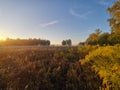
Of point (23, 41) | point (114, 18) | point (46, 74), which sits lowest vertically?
point (46, 74)

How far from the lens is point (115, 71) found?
10.6 metres

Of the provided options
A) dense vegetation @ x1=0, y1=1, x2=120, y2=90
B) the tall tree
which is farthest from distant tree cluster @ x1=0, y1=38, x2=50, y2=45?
dense vegetation @ x1=0, y1=1, x2=120, y2=90

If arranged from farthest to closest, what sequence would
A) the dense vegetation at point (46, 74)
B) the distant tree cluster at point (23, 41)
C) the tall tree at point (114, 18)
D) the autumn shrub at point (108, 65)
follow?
the distant tree cluster at point (23, 41) → the tall tree at point (114, 18) → the dense vegetation at point (46, 74) → the autumn shrub at point (108, 65)

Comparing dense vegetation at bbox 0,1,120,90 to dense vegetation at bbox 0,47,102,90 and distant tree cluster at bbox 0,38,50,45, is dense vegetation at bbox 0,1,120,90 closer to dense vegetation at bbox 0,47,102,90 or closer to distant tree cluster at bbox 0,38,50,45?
dense vegetation at bbox 0,47,102,90

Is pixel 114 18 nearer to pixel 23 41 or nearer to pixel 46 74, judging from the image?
pixel 23 41

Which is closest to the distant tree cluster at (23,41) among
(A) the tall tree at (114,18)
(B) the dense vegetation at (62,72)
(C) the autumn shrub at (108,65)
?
(A) the tall tree at (114,18)

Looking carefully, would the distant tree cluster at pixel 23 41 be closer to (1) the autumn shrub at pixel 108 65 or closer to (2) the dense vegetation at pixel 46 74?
(2) the dense vegetation at pixel 46 74

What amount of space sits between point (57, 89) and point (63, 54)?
15.1 ft

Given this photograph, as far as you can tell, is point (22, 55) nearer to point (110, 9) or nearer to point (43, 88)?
point (43, 88)

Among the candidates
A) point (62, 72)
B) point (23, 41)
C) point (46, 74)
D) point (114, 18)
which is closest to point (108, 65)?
point (62, 72)

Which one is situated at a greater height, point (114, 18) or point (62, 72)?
point (114, 18)

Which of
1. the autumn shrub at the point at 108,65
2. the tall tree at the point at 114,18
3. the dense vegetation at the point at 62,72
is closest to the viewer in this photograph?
the autumn shrub at the point at 108,65

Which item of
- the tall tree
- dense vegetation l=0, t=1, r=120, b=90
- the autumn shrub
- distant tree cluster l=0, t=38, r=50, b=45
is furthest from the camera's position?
distant tree cluster l=0, t=38, r=50, b=45

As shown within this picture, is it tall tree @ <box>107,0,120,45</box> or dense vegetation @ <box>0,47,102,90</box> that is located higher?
tall tree @ <box>107,0,120,45</box>
